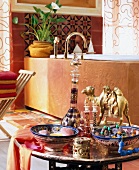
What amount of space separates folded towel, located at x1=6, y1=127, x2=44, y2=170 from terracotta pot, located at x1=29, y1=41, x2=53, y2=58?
343 cm

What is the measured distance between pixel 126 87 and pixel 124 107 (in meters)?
1.76

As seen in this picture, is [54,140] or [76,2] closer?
[54,140]

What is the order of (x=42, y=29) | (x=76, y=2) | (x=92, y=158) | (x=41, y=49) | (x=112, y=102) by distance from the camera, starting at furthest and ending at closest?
(x=76, y=2), (x=42, y=29), (x=41, y=49), (x=112, y=102), (x=92, y=158)

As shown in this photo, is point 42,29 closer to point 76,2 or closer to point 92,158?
point 76,2

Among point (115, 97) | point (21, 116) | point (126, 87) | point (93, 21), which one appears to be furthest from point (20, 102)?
point (115, 97)

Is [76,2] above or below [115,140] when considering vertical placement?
above

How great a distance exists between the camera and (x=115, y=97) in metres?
1.67

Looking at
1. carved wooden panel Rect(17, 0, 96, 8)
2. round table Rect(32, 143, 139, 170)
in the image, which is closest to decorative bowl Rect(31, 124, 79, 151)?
round table Rect(32, 143, 139, 170)

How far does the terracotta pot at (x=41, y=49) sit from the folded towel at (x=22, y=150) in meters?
3.43

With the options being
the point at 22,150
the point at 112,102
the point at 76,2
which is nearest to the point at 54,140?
the point at 22,150

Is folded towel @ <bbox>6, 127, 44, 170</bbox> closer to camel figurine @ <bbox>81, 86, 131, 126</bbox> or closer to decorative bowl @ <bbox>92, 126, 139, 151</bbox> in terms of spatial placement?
decorative bowl @ <bbox>92, 126, 139, 151</bbox>

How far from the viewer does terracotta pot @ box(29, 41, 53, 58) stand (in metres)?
5.02

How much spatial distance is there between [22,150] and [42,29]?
13.0ft

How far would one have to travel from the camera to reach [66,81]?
429 centimetres
